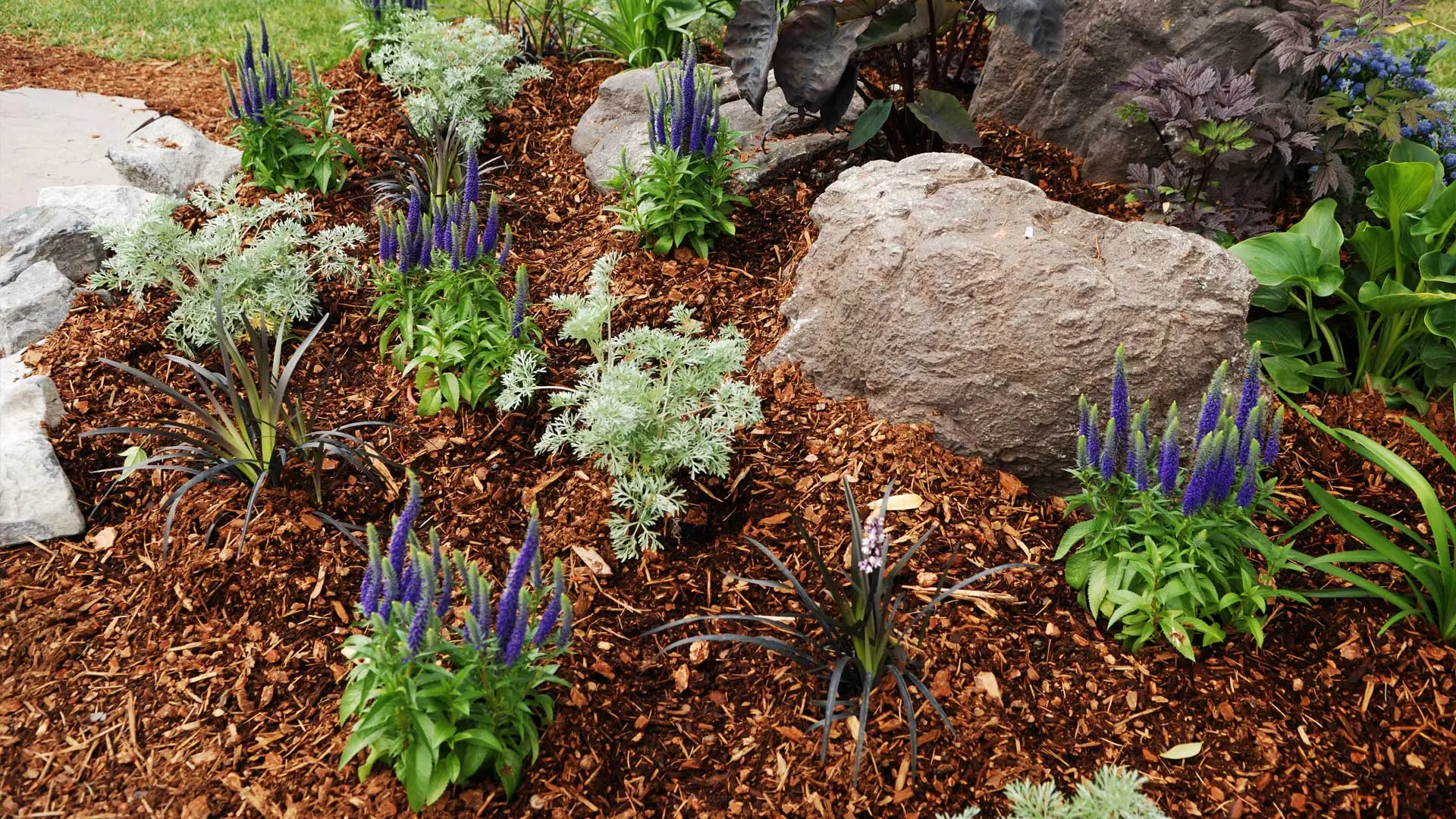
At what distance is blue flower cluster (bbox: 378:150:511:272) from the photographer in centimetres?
399

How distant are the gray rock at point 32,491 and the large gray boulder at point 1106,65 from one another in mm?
4415

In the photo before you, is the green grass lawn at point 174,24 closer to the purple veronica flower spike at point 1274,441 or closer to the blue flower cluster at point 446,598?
the blue flower cluster at point 446,598

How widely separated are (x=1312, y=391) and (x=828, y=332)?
204 cm

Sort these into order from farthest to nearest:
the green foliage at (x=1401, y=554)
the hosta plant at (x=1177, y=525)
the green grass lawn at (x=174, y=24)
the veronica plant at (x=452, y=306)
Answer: the green grass lawn at (x=174, y=24), the veronica plant at (x=452, y=306), the green foliage at (x=1401, y=554), the hosta plant at (x=1177, y=525)

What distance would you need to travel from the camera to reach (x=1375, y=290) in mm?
4039

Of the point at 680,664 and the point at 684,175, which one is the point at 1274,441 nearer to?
the point at 680,664

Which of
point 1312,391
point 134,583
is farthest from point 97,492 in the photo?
point 1312,391

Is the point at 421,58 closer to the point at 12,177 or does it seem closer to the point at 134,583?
the point at 12,177

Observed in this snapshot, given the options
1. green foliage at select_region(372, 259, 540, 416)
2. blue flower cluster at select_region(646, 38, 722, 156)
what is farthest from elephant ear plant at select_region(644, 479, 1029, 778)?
blue flower cluster at select_region(646, 38, 722, 156)

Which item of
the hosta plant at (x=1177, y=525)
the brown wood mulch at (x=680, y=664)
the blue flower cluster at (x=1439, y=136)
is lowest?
the brown wood mulch at (x=680, y=664)

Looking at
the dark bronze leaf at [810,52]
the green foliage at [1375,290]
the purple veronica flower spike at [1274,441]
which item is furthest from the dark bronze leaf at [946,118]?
the purple veronica flower spike at [1274,441]

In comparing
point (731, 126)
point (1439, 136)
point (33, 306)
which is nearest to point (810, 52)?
point (731, 126)

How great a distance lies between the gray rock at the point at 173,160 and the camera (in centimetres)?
552

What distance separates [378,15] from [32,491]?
12.0 ft
